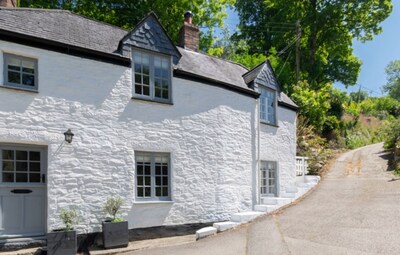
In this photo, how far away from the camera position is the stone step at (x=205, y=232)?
10.9 metres

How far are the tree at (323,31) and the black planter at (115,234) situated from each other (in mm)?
22710

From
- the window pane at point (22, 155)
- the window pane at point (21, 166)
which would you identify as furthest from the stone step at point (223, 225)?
the window pane at point (22, 155)

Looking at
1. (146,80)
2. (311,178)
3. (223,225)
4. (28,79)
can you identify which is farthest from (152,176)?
(311,178)

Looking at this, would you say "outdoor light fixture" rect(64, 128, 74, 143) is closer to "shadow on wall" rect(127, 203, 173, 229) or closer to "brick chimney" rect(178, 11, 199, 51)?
"shadow on wall" rect(127, 203, 173, 229)

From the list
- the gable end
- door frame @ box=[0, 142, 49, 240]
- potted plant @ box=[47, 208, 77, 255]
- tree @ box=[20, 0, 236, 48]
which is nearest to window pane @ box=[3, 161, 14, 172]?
door frame @ box=[0, 142, 49, 240]

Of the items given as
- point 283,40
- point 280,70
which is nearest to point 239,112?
point 280,70

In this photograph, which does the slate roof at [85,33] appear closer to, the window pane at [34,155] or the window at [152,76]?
the window at [152,76]

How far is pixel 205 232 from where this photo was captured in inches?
434

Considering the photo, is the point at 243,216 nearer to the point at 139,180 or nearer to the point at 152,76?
the point at 139,180

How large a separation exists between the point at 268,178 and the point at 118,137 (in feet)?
24.4

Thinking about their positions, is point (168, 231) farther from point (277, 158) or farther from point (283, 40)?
point (283, 40)

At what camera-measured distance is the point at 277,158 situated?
52.1 ft

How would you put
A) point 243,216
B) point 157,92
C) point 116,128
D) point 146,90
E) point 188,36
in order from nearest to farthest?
point 116,128 < point 146,90 < point 157,92 < point 243,216 < point 188,36

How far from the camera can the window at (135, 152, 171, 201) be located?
11.0m
